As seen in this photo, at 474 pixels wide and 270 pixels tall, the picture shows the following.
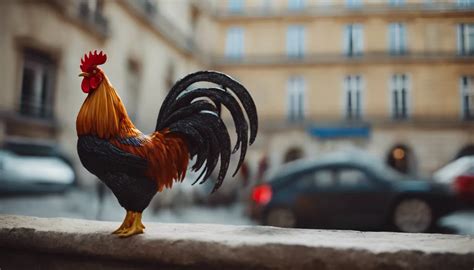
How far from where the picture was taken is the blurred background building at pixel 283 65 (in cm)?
389

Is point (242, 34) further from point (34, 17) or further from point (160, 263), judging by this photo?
point (160, 263)

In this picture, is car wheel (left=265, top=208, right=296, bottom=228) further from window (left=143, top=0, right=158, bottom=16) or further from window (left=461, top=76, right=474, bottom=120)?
window (left=143, top=0, right=158, bottom=16)

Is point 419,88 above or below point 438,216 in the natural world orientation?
above

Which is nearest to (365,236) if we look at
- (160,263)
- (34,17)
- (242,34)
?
(160,263)

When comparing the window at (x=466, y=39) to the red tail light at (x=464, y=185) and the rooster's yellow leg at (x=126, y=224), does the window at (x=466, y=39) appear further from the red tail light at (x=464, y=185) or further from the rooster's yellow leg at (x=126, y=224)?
the rooster's yellow leg at (x=126, y=224)

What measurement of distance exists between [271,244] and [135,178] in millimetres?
424

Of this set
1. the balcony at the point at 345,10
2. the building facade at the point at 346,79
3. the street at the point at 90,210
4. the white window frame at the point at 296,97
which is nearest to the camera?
the balcony at the point at 345,10

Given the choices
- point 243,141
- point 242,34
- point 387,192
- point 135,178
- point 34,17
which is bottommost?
point 387,192

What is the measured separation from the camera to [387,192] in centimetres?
318

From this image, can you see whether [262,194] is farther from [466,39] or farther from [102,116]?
[102,116]

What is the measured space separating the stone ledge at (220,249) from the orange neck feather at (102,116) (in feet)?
0.97

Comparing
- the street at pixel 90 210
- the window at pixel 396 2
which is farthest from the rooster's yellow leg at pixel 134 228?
the window at pixel 396 2

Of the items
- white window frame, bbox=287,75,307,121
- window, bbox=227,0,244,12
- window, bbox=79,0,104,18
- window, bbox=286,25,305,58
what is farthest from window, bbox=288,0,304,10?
window, bbox=79,0,104,18

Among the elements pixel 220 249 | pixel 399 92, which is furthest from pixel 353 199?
pixel 399 92
